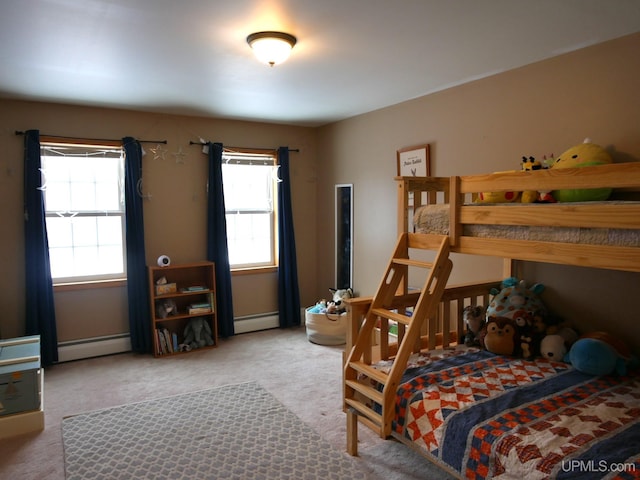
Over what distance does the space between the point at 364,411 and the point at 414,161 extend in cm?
225

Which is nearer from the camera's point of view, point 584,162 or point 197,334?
point 584,162

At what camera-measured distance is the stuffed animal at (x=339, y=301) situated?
4.49 meters

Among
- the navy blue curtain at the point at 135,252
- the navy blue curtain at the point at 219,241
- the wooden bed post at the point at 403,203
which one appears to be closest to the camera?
the wooden bed post at the point at 403,203

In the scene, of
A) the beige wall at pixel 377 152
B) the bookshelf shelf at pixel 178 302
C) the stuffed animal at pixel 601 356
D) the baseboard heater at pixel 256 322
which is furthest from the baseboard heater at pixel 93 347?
the stuffed animal at pixel 601 356

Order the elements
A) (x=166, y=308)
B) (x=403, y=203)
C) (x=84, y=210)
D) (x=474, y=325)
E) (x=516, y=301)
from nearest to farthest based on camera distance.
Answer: (x=403, y=203), (x=516, y=301), (x=474, y=325), (x=84, y=210), (x=166, y=308)

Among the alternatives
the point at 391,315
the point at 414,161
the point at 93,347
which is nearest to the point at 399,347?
the point at 391,315

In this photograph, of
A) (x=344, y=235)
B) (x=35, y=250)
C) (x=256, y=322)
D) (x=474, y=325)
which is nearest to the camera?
(x=474, y=325)

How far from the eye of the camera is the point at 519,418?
1.93 m

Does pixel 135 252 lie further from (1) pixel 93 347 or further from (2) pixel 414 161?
(2) pixel 414 161

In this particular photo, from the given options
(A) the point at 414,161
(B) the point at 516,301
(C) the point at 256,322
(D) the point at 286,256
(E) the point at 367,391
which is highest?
(A) the point at 414,161

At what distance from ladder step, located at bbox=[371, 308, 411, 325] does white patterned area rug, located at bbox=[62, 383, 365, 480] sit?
81 centimetres

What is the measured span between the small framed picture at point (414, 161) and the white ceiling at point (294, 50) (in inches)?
18.1

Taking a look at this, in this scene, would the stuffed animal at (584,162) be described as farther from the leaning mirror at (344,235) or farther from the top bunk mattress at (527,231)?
the leaning mirror at (344,235)

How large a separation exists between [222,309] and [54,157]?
6.87 feet
